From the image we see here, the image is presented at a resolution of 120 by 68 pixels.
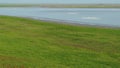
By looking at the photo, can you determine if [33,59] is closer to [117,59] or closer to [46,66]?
[46,66]

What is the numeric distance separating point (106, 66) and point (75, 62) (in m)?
3.18

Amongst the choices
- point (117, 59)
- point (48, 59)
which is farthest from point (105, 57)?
point (48, 59)

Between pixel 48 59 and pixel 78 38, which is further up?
pixel 48 59

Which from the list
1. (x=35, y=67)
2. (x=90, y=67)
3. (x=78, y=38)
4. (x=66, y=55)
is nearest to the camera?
(x=35, y=67)

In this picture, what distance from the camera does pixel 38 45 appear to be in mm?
46719

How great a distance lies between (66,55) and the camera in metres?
40.6

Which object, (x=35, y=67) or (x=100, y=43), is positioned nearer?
(x=35, y=67)

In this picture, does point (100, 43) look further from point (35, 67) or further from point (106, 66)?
point (35, 67)

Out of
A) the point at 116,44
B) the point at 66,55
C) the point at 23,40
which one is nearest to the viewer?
the point at 66,55

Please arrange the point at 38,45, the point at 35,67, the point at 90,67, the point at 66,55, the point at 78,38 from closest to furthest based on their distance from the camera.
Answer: the point at 35,67, the point at 90,67, the point at 66,55, the point at 38,45, the point at 78,38

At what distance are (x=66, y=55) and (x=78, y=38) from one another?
65.5 ft

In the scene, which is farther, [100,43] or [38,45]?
[100,43]

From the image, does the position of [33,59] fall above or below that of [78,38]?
above

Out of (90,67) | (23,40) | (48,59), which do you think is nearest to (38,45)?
(23,40)
